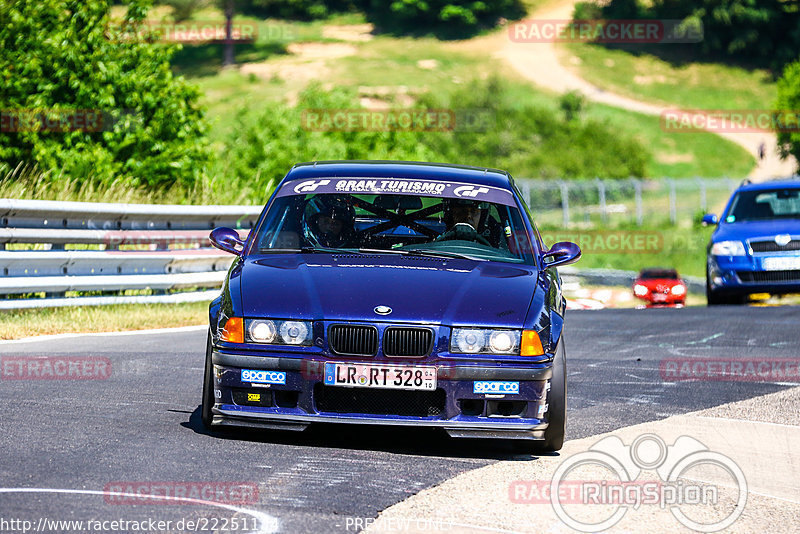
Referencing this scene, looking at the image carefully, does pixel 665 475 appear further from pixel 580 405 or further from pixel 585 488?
pixel 580 405

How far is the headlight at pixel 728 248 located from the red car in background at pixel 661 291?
43.5ft

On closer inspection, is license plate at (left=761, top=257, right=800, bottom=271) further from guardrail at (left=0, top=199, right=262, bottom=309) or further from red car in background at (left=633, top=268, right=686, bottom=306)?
red car in background at (left=633, top=268, right=686, bottom=306)

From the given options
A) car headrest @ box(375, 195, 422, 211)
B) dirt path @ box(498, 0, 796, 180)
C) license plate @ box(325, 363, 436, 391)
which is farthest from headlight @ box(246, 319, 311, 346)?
dirt path @ box(498, 0, 796, 180)

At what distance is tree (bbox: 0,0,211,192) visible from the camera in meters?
19.9

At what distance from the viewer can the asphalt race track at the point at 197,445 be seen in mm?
5188

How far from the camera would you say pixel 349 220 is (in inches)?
310

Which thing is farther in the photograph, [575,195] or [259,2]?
A: [259,2]

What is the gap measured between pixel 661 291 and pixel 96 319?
800 inches

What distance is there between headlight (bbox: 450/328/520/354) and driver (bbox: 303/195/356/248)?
4.65 ft

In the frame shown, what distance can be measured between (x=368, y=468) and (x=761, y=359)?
6.13 metres

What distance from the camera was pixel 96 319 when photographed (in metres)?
12.3

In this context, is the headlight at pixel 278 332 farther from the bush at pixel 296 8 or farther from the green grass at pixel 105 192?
the bush at pixel 296 8

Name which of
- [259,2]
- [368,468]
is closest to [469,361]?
[368,468]

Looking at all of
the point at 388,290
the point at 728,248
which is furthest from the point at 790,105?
the point at 388,290
